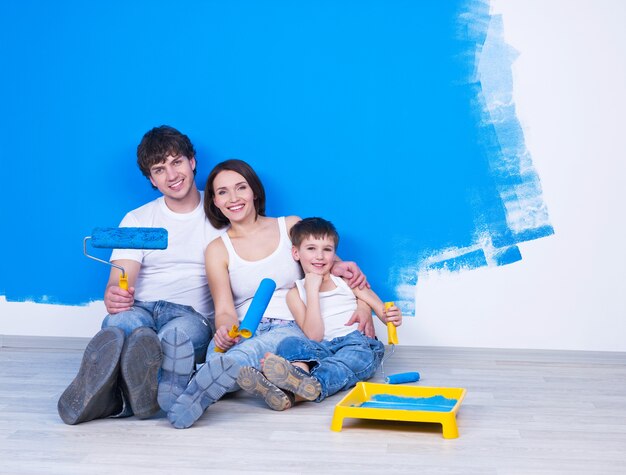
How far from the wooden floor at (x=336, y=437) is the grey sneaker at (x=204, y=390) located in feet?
0.11

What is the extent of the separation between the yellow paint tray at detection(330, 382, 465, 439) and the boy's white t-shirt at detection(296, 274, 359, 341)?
13.7 inches

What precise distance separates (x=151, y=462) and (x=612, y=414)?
1.14 m

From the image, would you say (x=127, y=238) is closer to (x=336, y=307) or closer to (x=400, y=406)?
(x=336, y=307)

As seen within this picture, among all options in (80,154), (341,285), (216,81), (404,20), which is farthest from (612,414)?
(80,154)

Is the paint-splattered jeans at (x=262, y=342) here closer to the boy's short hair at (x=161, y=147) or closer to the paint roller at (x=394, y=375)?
the paint roller at (x=394, y=375)

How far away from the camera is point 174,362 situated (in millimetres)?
2057

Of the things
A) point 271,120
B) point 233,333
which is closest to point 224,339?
point 233,333

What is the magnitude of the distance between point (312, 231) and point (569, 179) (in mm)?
880

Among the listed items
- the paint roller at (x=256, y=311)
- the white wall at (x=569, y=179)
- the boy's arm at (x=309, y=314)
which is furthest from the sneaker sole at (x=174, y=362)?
the white wall at (x=569, y=179)

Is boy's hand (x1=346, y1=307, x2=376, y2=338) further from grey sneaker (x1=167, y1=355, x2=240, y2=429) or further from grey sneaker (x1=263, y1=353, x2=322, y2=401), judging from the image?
grey sneaker (x1=167, y1=355, x2=240, y2=429)

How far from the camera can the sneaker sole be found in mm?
2049

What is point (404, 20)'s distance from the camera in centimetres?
Result: 282

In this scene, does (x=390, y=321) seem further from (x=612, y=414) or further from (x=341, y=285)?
(x=612, y=414)

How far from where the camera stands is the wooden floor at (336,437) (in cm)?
172
